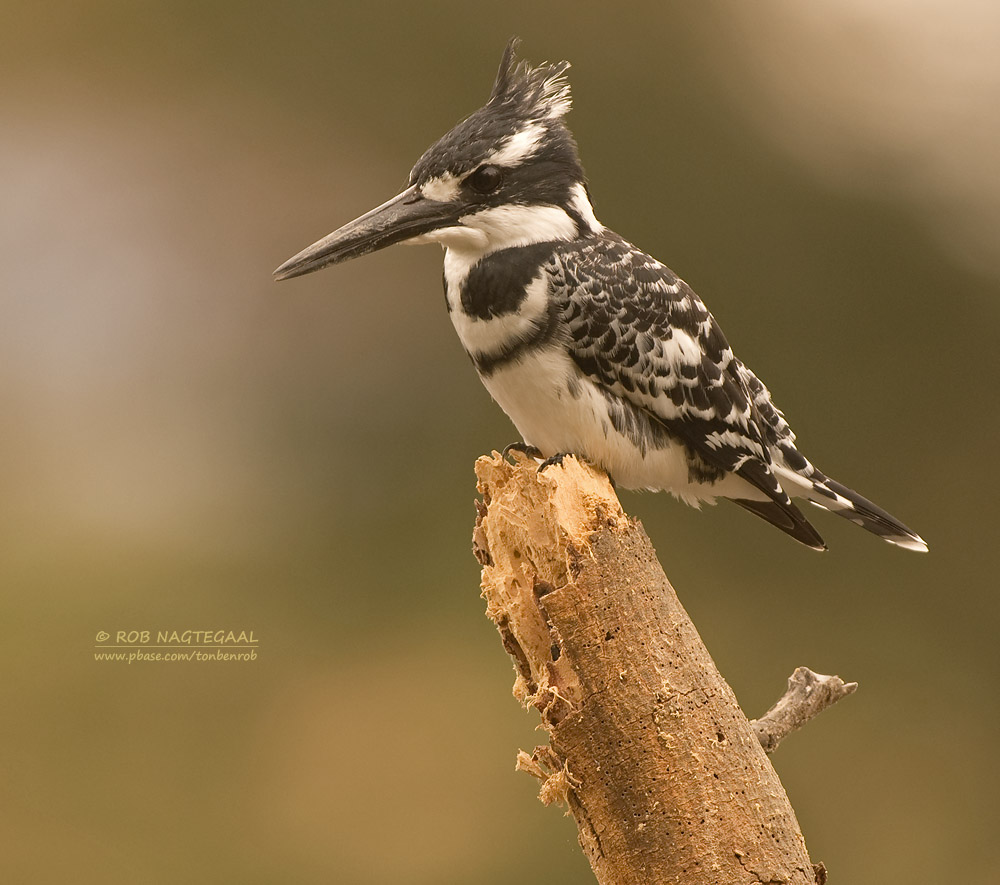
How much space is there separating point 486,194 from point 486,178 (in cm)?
3

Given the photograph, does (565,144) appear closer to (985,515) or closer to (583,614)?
(583,614)

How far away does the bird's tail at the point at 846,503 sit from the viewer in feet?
6.74

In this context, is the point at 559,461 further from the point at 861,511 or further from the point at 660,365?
the point at 861,511

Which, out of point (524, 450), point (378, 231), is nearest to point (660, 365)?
point (524, 450)

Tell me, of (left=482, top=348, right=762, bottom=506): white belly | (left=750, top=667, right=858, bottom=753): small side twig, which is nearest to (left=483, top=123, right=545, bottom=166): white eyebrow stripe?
(left=482, top=348, right=762, bottom=506): white belly

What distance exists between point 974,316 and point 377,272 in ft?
6.75

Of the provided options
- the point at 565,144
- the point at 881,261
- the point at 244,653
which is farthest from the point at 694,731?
the point at 881,261

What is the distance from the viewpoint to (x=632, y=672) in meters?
1.41

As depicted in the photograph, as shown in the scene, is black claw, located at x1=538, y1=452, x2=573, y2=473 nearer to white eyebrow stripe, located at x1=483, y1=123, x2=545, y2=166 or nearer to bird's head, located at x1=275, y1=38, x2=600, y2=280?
bird's head, located at x1=275, y1=38, x2=600, y2=280

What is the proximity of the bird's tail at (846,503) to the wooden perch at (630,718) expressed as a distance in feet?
2.15

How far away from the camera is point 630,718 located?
4.60ft

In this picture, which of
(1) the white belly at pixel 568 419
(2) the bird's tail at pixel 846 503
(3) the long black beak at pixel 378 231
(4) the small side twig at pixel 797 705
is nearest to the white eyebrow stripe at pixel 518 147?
(3) the long black beak at pixel 378 231

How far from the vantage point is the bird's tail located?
205 centimetres

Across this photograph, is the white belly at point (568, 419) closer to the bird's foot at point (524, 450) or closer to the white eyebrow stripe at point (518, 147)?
the bird's foot at point (524, 450)
